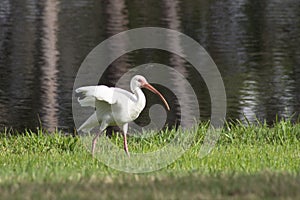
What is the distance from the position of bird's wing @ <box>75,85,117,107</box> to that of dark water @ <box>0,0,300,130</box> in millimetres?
5400

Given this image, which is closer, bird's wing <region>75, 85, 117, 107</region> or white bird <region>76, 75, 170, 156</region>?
bird's wing <region>75, 85, 117, 107</region>

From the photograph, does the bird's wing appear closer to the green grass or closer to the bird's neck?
the bird's neck

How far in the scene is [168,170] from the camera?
7723mm

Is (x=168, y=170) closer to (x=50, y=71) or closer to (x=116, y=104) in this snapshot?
(x=116, y=104)

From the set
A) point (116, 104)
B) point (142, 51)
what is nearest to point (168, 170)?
point (116, 104)

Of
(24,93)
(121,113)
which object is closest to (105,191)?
(121,113)

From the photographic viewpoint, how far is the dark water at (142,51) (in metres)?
15.9

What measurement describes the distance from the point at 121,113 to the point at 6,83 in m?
9.43

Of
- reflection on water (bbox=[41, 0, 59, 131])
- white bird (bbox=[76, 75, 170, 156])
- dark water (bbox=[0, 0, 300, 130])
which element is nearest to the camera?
white bird (bbox=[76, 75, 170, 156])

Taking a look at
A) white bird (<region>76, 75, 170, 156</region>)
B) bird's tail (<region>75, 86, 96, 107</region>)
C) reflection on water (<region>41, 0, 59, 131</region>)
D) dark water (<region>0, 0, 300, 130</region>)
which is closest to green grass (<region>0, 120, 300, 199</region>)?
white bird (<region>76, 75, 170, 156</region>)

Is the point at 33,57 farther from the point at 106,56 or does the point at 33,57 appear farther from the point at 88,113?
the point at 88,113

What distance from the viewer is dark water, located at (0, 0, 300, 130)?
1585cm

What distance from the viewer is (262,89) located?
17047 mm

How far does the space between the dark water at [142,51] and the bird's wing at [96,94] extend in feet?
17.7
